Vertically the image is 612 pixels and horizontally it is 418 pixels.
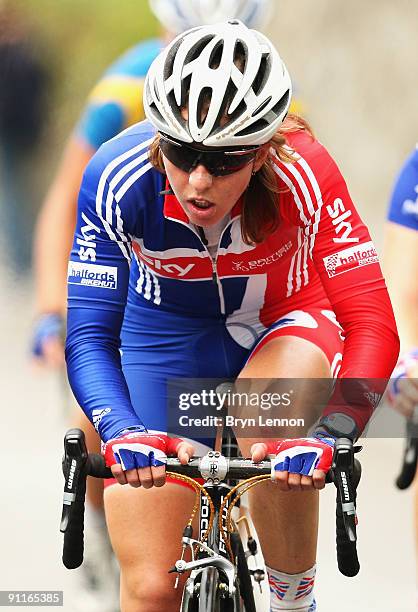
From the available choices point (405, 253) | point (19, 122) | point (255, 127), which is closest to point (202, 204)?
point (255, 127)

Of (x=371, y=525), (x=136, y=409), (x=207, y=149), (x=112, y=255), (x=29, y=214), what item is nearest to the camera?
(x=207, y=149)

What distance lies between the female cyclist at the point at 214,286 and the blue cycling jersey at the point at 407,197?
39 centimetres

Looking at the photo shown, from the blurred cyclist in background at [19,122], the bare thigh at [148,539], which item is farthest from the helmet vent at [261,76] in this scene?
the blurred cyclist in background at [19,122]

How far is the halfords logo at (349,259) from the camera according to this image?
4203 mm

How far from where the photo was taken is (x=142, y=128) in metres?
4.51

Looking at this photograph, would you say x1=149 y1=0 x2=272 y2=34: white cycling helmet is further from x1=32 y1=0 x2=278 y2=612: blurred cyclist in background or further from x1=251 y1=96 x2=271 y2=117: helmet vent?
x1=251 y1=96 x2=271 y2=117: helmet vent

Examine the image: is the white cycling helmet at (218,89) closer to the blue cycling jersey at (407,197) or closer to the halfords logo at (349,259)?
the halfords logo at (349,259)

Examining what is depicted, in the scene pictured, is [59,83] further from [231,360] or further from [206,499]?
[206,499]

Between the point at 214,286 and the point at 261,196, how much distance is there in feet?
1.31

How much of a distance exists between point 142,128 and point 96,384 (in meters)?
0.90

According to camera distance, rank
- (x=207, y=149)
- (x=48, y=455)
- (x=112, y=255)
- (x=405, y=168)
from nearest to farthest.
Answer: (x=207, y=149) < (x=112, y=255) < (x=405, y=168) < (x=48, y=455)

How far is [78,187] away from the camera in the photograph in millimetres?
6230

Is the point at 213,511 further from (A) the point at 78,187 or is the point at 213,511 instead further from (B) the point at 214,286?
(A) the point at 78,187

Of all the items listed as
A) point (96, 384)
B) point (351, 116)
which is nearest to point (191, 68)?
point (96, 384)
